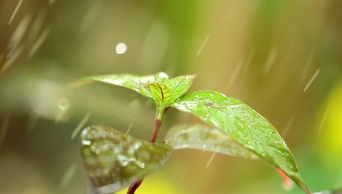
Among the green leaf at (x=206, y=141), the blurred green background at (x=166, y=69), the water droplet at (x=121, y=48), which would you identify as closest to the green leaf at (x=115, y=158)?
the green leaf at (x=206, y=141)

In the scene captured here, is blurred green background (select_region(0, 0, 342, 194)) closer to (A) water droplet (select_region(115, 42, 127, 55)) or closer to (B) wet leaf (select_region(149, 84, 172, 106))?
(A) water droplet (select_region(115, 42, 127, 55))

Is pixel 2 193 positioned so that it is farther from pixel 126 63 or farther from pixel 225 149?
pixel 225 149

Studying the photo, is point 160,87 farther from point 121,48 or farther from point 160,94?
point 121,48

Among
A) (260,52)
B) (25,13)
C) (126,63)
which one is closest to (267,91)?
(260,52)

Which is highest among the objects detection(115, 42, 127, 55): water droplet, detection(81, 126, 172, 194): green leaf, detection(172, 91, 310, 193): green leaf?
detection(172, 91, 310, 193): green leaf

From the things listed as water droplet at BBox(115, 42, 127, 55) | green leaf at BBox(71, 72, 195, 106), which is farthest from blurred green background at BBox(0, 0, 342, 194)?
green leaf at BBox(71, 72, 195, 106)

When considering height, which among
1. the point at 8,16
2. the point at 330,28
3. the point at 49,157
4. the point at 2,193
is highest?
the point at 330,28

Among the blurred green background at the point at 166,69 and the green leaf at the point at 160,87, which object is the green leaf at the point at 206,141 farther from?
the blurred green background at the point at 166,69
